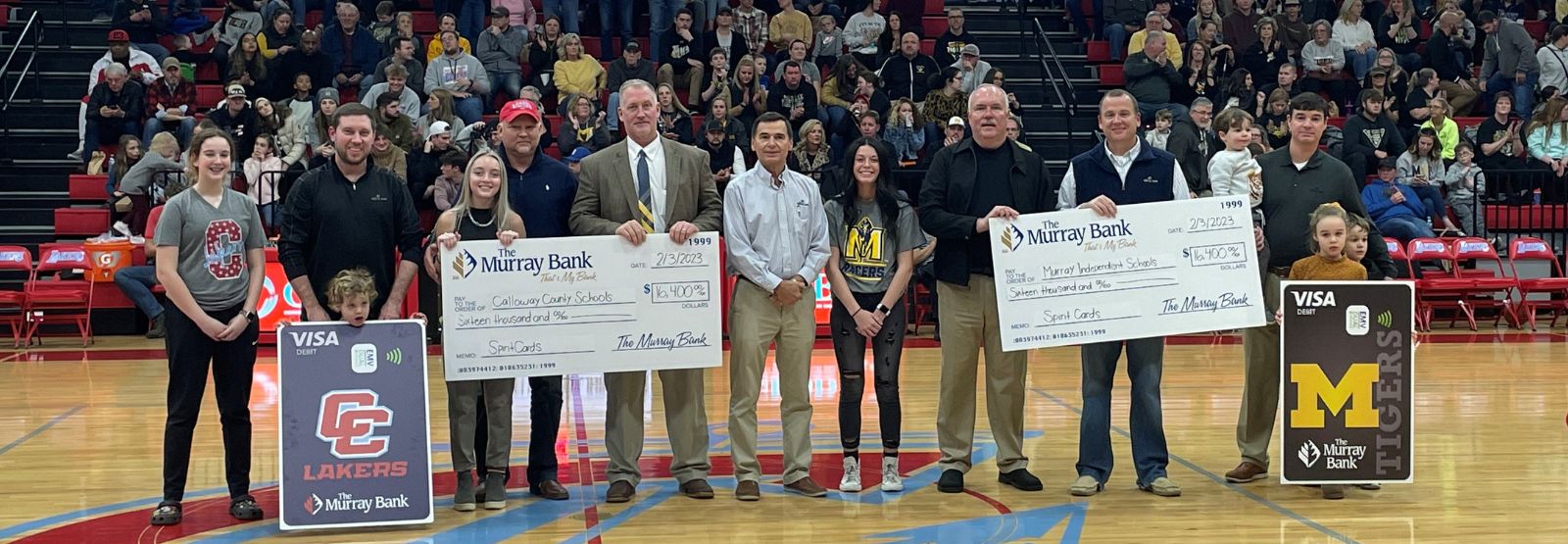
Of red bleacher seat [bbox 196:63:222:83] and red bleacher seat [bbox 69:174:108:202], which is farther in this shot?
red bleacher seat [bbox 196:63:222:83]

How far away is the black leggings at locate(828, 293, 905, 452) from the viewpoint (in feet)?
22.8

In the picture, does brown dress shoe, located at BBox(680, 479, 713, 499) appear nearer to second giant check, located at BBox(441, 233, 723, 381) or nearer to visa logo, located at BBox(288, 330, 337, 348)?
second giant check, located at BBox(441, 233, 723, 381)

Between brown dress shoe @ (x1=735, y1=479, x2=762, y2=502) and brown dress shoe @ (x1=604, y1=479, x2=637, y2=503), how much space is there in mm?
477

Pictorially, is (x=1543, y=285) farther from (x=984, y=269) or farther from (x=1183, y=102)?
(x=984, y=269)

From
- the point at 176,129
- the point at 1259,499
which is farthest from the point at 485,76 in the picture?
the point at 1259,499

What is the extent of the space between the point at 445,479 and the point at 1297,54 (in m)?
14.9

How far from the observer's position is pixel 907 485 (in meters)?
7.12

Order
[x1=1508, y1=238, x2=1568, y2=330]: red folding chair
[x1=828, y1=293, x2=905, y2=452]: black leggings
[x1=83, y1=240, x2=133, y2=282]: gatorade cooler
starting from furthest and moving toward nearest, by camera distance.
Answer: [x1=1508, y1=238, x2=1568, y2=330]: red folding chair
[x1=83, y1=240, x2=133, y2=282]: gatorade cooler
[x1=828, y1=293, x2=905, y2=452]: black leggings

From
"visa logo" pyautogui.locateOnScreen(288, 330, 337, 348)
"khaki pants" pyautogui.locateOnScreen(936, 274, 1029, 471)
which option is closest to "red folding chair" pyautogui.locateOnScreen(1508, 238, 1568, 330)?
"khaki pants" pyautogui.locateOnScreen(936, 274, 1029, 471)

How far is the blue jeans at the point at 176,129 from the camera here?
15789mm

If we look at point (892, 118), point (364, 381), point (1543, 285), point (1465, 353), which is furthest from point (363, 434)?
point (1543, 285)

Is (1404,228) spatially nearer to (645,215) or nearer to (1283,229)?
(1283,229)

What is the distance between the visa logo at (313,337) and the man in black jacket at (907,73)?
39.2ft

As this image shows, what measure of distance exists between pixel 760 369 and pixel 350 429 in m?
1.80
